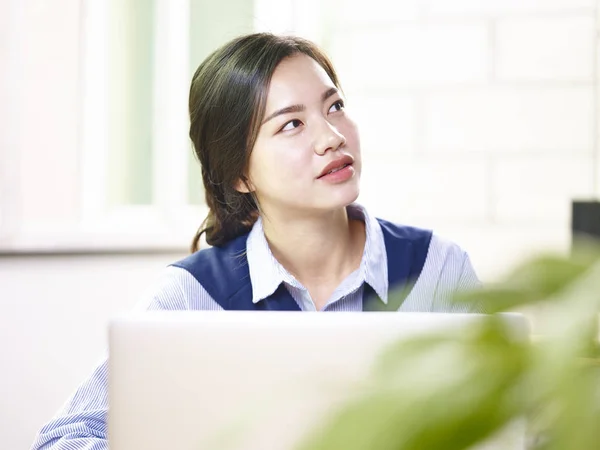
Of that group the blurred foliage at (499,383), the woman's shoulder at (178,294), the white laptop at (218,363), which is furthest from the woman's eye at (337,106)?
the blurred foliage at (499,383)

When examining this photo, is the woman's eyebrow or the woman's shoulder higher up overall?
the woman's eyebrow

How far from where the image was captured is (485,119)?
3.12 meters

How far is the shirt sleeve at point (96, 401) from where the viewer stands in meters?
1.18

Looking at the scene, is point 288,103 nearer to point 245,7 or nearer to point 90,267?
point 90,267

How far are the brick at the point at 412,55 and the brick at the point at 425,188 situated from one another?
274 mm

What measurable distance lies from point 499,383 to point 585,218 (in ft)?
8.74

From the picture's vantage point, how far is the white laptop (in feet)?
2.37

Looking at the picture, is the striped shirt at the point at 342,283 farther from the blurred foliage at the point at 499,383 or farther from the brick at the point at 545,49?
the brick at the point at 545,49

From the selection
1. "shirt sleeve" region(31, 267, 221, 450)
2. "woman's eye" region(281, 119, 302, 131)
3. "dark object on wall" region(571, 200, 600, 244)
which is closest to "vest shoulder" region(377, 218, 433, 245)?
"woman's eye" region(281, 119, 302, 131)

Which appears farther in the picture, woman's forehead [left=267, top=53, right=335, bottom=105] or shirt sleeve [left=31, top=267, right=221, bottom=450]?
woman's forehead [left=267, top=53, right=335, bottom=105]

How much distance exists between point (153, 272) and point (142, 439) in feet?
7.29

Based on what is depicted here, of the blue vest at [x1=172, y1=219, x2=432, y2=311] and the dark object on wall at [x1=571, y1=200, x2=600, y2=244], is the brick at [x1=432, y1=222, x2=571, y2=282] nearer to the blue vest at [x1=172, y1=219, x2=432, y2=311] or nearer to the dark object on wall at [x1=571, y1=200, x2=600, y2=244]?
the dark object on wall at [x1=571, y1=200, x2=600, y2=244]

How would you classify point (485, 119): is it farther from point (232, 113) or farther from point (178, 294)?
point (178, 294)

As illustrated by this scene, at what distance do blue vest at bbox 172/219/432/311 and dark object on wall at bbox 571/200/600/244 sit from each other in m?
1.00
